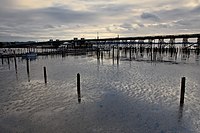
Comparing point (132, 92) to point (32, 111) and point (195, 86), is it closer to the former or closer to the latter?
point (195, 86)

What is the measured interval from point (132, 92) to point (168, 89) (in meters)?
4.24

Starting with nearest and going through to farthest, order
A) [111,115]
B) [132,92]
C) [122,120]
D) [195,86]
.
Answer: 1. [122,120]
2. [111,115]
3. [132,92]
4. [195,86]

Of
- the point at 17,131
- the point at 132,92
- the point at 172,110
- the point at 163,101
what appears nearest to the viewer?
the point at 17,131

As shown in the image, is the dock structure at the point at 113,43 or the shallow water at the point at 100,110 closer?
the shallow water at the point at 100,110

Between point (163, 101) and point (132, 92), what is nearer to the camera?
point (163, 101)

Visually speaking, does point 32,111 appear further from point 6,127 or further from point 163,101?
point 163,101

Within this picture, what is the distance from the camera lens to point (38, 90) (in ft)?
70.0

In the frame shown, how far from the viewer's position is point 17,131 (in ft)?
38.3

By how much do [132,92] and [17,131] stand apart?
11793 millimetres

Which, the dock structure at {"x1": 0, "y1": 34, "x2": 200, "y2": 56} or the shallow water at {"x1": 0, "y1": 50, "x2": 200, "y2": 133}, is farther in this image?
the dock structure at {"x1": 0, "y1": 34, "x2": 200, "y2": 56}

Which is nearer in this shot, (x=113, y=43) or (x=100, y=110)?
(x=100, y=110)

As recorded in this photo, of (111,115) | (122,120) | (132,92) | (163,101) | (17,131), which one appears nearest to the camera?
(17,131)

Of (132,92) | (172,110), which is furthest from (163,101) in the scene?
(132,92)

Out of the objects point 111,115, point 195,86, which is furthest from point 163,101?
point 195,86
